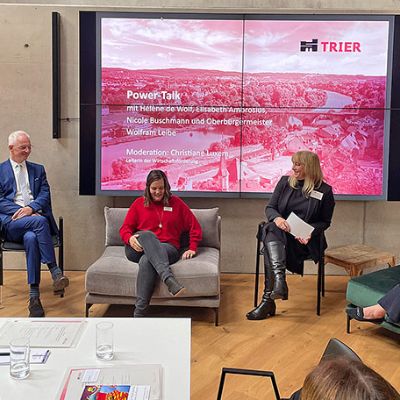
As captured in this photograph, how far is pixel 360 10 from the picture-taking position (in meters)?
6.11

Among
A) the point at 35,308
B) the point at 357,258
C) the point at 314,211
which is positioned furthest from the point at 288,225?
the point at 35,308

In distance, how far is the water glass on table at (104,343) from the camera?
2729 millimetres

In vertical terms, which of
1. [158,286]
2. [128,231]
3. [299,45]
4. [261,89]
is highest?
[299,45]

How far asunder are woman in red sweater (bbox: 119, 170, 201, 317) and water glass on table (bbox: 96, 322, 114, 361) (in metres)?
2.08

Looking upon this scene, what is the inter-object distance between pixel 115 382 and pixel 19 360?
16.3 inches

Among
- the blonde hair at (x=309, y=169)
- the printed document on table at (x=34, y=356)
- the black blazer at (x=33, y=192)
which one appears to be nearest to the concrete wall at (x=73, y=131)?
the black blazer at (x=33, y=192)

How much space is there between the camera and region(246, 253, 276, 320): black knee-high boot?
509cm

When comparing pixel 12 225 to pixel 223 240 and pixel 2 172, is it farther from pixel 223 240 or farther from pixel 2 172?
pixel 223 240

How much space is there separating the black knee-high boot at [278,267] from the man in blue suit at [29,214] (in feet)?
5.60

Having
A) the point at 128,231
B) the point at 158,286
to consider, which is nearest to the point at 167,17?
the point at 128,231

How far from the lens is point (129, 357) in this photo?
274cm

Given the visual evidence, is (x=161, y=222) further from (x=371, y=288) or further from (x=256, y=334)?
(x=371, y=288)

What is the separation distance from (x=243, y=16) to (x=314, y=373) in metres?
4.94

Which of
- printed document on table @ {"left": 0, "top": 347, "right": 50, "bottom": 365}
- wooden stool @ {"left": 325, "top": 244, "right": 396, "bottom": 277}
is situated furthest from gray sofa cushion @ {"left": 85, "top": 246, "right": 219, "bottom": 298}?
printed document on table @ {"left": 0, "top": 347, "right": 50, "bottom": 365}
